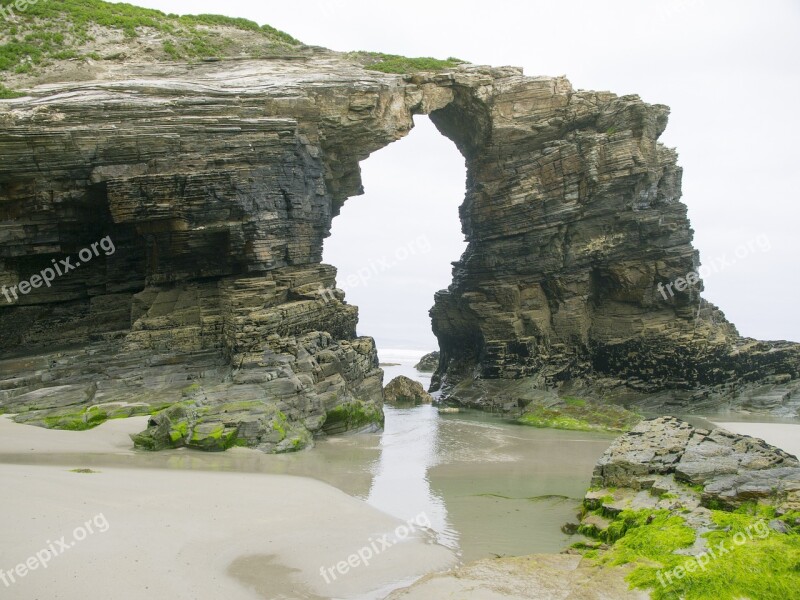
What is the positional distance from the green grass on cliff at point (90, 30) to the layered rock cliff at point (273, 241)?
2.88m

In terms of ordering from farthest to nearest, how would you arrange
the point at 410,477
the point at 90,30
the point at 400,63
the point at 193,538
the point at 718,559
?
the point at 400,63
the point at 90,30
the point at 410,477
the point at 193,538
the point at 718,559

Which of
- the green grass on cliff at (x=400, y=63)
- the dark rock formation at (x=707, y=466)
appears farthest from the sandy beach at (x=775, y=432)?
the green grass on cliff at (x=400, y=63)

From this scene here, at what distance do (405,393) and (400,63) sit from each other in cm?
1860

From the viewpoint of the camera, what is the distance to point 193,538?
11.0 meters

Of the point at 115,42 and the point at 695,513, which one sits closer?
the point at 695,513

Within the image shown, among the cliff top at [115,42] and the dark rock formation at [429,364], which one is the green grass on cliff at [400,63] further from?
the dark rock formation at [429,364]

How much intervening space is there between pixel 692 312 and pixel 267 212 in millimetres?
23824

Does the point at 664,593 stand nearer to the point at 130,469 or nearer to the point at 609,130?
the point at 130,469

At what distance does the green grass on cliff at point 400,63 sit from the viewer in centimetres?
3234

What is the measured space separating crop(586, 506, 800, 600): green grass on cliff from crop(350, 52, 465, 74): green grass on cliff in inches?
1035

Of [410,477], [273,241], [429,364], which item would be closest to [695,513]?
[410,477]

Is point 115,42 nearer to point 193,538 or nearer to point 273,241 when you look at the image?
point 273,241

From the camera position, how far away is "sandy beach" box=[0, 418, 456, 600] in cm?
915

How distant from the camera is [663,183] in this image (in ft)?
117
